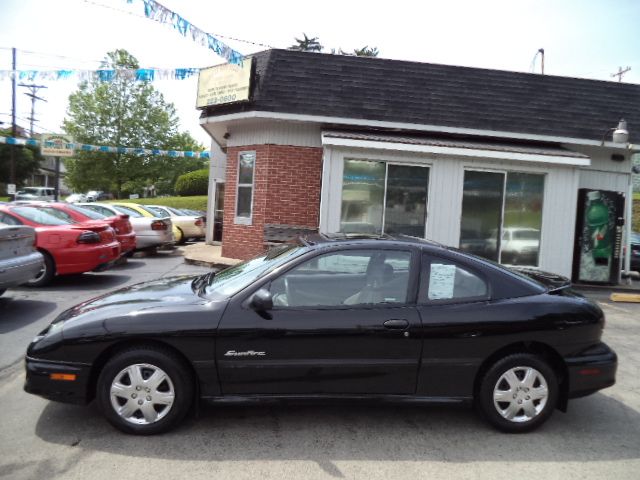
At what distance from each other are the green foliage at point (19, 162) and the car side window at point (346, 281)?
54.1m

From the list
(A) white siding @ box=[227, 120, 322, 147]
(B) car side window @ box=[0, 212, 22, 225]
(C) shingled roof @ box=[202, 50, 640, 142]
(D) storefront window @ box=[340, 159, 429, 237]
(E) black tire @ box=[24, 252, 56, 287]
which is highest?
(C) shingled roof @ box=[202, 50, 640, 142]

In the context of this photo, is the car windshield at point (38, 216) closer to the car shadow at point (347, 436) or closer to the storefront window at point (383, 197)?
the storefront window at point (383, 197)

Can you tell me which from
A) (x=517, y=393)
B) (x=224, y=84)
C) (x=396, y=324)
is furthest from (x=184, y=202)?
(x=517, y=393)

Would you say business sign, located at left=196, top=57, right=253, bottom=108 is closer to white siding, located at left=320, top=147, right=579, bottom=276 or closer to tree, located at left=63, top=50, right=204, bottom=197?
white siding, located at left=320, top=147, right=579, bottom=276

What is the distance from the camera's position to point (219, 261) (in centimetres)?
1188

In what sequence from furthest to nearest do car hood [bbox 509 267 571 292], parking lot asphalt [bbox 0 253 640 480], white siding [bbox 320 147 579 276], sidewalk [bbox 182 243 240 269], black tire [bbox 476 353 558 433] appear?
sidewalk [bbox 182 243 240 269] < white siding [bbox 320 147 579 276] < car hood [bbox 509 267 571 292] < black tire [bbox 476 353 558 433] < parking lot asphalt [bbox 0 253 640 480]

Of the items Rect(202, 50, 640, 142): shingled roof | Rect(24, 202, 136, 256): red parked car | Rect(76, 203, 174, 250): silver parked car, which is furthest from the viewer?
Rect(76, 203, 174, 250): silver parked car

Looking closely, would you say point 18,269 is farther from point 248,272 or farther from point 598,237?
point 598,237

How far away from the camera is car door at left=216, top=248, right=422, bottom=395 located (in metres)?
3.72

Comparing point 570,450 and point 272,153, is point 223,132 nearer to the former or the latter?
point 272,153

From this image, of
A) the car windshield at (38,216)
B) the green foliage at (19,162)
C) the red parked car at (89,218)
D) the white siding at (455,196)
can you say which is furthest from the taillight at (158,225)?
the green foliage at (19,162)

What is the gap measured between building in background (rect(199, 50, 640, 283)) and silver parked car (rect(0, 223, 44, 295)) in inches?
180

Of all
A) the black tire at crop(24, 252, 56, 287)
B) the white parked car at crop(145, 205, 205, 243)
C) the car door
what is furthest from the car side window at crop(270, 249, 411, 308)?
the white parked car at crop(145, 205, 205, 243)

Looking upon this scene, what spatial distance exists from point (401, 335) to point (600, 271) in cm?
920
